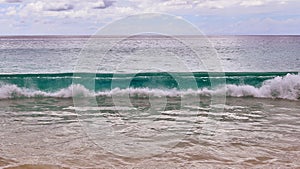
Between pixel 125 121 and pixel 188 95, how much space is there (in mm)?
5824

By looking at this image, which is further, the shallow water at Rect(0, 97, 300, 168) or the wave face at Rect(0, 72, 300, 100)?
the wave face at Rect(0, 72, 300, 100)

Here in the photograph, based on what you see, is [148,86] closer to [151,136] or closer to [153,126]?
[153,126]

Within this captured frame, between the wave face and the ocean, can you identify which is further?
the wave face

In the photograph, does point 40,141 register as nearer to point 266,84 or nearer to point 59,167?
point 59,167

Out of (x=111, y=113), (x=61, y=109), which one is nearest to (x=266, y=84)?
(x=111, y=113)

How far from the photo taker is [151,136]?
712 cm

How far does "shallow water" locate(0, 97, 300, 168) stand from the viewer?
5434 millimetres

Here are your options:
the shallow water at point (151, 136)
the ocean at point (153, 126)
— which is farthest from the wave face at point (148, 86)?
the shallow water at point (151, 136)

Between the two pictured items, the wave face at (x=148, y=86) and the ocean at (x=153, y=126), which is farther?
the wave face at (x=148, y=86)

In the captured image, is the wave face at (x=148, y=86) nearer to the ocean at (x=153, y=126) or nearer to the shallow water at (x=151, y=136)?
the ocean at (x=153, y=126)

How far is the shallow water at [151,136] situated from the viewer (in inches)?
214

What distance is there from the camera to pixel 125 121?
8734 mm

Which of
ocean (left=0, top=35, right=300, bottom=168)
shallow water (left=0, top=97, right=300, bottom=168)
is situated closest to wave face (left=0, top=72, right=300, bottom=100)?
ocean (left=0, top=35, right=300, bottom=168)

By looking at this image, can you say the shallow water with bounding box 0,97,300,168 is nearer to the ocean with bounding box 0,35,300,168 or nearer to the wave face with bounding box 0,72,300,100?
the ocean with bounding box 0,35,300,168
